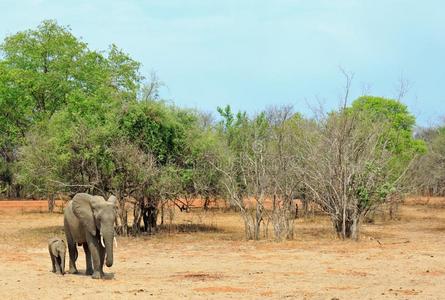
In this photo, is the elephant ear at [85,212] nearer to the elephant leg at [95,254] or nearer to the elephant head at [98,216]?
the elephant head at [98,216]

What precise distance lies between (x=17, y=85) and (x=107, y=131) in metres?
20.7

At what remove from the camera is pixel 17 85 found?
142 feet

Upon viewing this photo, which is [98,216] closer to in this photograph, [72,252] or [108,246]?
[108,246]

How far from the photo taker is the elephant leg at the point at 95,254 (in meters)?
14.1

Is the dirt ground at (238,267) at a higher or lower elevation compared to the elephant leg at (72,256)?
lower

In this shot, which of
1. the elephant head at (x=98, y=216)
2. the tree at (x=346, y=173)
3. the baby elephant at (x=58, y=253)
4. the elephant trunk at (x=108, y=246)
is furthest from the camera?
the tree at (x=346, y=173)

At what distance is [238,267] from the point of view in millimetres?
16562

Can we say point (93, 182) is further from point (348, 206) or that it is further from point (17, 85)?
point (17, 85)

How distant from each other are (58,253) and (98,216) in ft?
4.82

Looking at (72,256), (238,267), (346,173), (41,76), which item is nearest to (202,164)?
(346,173)

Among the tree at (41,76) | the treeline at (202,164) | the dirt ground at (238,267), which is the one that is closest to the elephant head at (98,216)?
the dirt ground at (238,267)

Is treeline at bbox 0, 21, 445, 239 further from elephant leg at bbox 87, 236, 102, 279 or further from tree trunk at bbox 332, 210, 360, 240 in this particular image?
elephant leg at bbox 87, 236, 102, 279

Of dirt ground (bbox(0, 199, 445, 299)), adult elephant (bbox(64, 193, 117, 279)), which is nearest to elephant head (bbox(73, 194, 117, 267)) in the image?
adult elephant (bbox(64, 193, 117, 279))

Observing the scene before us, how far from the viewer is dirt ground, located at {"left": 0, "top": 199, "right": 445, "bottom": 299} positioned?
12.5 metres
